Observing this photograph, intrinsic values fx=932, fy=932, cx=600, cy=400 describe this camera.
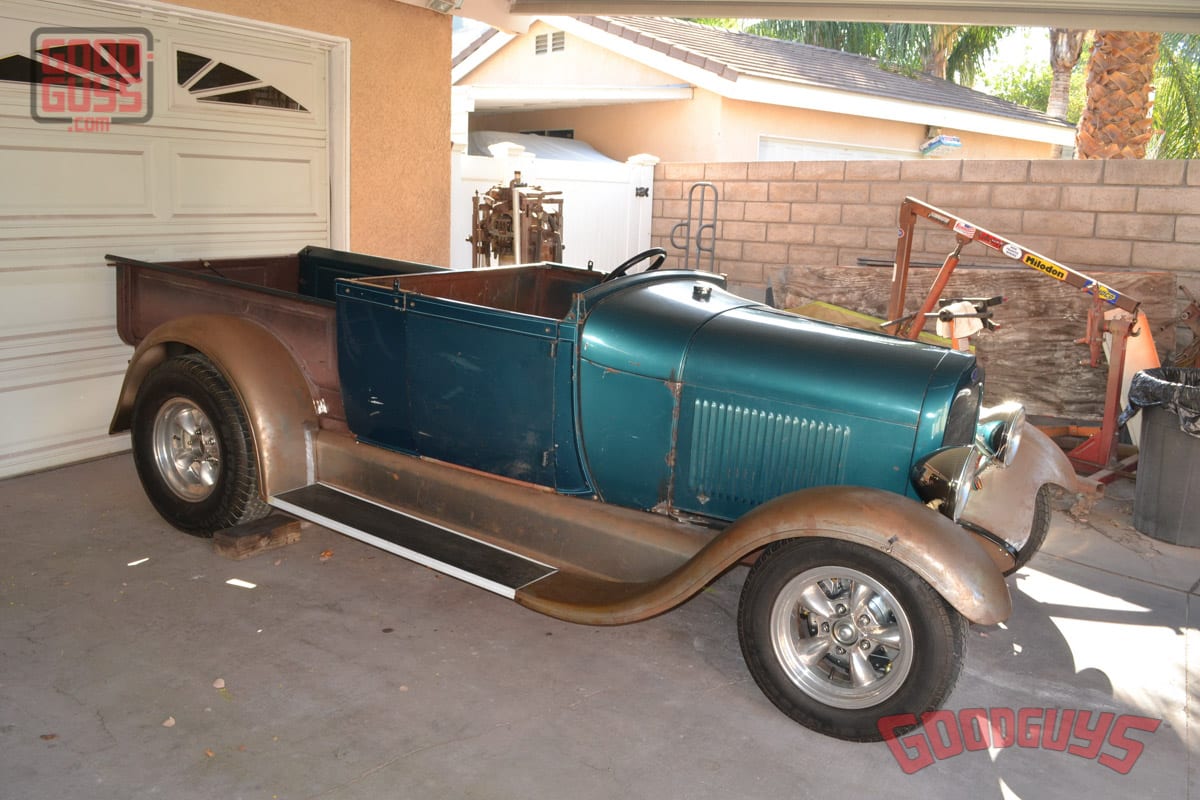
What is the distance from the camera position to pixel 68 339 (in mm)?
5566

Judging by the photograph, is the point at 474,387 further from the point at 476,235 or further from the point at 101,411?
the point at 476,235

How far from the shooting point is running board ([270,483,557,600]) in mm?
3512

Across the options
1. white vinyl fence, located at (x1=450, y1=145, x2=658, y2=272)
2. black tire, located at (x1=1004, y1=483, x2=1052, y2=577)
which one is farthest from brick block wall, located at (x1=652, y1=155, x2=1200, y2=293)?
black tire, located at (x1=1004, y1=483, x2=1052, y2=577)

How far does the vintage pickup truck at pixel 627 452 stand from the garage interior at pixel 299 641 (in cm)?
32

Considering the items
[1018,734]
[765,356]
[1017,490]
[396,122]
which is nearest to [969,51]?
[396,122]

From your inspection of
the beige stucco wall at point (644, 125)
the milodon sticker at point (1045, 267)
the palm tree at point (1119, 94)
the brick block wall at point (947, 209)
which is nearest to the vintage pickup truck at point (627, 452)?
the milodon sticker at point (1045, 267)

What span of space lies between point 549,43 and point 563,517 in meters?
14.0

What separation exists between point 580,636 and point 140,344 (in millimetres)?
2727

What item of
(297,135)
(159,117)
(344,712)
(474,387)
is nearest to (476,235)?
(297,135)

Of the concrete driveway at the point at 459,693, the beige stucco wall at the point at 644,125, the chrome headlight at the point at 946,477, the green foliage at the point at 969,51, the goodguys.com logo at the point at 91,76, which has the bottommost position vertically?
the concrete driveway at the point at 459,693

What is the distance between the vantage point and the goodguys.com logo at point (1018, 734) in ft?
9.97

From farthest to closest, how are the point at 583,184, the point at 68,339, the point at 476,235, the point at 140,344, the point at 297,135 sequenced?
the point at 583,184 → the point at 476,235 → the point at 297,135 → the point at 68,339 → the point at 140,344

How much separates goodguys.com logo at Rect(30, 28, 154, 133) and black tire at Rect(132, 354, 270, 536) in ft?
6.27

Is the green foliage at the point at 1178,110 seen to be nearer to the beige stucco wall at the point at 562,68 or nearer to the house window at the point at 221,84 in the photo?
the beige stucco wall at the point at 562,68
